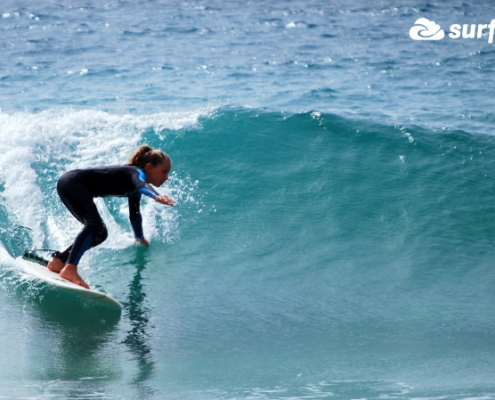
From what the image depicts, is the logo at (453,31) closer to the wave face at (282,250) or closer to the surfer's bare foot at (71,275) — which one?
the wave face at (282,250)

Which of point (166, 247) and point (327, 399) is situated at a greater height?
point (166, 247)

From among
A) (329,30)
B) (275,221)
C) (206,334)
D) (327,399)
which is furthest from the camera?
(329,30)

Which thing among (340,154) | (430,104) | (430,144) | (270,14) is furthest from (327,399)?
(270,14)

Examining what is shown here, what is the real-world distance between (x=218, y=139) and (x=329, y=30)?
10.2 meters

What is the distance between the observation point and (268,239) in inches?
251

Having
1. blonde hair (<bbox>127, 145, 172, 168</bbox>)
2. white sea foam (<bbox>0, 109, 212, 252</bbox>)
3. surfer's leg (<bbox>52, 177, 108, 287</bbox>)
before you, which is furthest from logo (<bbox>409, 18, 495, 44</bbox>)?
surfer's leg (<bbox>52, 177, 108, 287</bbox>)

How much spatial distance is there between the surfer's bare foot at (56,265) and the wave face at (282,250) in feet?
0.55

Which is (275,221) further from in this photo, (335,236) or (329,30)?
(329,30)

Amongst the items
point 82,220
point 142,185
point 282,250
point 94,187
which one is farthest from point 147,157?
point 282,250

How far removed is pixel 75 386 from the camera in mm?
3766

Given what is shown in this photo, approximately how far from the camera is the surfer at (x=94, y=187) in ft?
16.4

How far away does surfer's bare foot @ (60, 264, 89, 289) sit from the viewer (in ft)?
16.2

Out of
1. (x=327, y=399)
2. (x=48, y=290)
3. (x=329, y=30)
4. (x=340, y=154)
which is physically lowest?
(x=327, y=399)

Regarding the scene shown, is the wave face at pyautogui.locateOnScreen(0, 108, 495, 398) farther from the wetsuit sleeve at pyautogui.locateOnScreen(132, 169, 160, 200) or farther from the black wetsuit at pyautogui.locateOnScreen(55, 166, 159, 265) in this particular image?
the wetsuit sleeve at pyautogui.locateOnScreen(132, 169, 160, 200)
